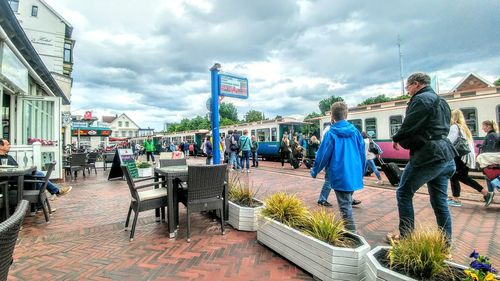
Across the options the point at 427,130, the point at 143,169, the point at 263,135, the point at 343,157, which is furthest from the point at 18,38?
the point at 263,135

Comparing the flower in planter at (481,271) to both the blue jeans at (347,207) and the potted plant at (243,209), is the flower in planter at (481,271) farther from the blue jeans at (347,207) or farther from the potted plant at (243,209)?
the potted plant at (243,209)

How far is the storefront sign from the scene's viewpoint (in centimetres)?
483

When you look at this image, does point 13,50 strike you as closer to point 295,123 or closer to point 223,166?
point 223,166

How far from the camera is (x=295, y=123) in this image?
56.5 feet

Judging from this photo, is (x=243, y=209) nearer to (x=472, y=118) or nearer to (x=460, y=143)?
(x=460, y=143)

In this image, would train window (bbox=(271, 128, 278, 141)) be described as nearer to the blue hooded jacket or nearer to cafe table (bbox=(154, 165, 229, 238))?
cafe table (bbox=(154, 165, 229, 238))

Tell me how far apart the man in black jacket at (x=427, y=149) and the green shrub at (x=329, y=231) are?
0.57 metres

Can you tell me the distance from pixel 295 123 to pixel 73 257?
15.3m

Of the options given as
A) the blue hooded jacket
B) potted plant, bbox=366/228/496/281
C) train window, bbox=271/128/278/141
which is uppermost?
train window, bbox=271/128/278/141

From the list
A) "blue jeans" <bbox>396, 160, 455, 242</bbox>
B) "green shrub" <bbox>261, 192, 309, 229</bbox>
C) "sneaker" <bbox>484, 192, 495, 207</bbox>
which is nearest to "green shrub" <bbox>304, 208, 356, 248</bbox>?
"green shrub" <bbox>261, 192, 309, 229</bbox>

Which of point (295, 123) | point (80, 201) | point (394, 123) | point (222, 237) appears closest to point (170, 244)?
point (222, 237)

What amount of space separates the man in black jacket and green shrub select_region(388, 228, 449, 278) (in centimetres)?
47

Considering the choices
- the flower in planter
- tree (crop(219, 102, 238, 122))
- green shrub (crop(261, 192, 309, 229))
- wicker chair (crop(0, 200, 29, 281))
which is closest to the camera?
wicker chair (crop(0, 200, 29, 281))

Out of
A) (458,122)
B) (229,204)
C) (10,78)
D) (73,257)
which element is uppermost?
(10,78)
